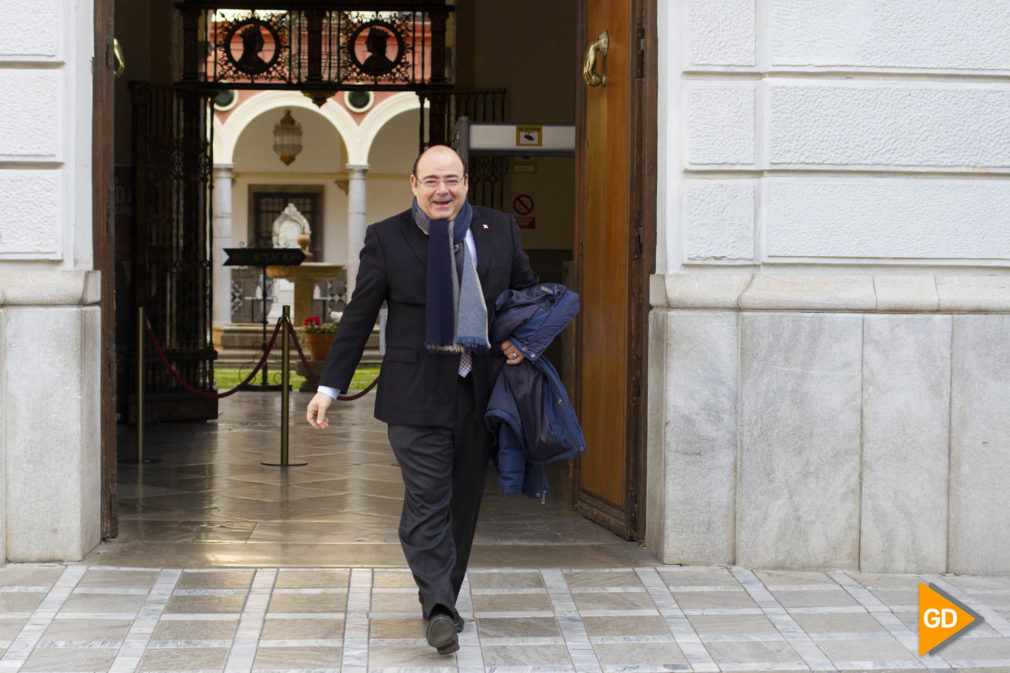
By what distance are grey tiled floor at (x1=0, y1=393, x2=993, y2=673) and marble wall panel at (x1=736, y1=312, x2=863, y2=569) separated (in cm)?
15

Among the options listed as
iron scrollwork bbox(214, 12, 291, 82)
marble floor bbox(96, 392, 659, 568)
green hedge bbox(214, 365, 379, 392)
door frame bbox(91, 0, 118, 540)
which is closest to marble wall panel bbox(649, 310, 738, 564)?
marble floor bbox(96, 392, 659, 568)

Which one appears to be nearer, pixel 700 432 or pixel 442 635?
pixel 442 635

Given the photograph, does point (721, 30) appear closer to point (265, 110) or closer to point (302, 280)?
point (302, 280)

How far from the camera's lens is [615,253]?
6723 millimetres

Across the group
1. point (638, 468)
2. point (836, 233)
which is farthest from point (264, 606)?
point (836, 233)

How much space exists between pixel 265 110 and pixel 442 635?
1057 inches

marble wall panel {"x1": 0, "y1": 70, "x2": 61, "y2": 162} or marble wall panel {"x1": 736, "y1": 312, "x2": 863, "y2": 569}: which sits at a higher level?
marble wall panel {"x1": 0, "y1": 70, "x2": 61, "y2": 162}

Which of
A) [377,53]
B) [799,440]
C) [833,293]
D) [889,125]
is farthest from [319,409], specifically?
[377,53]

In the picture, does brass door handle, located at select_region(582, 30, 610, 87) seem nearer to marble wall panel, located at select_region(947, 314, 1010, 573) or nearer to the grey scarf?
marble wall panel, located at select_region(947, 314, 1010, 573)

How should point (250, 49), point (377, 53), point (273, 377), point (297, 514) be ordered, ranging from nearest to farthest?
→ point (297, 514)
point (250, 49)
point (377, 53)
point (273, 377)

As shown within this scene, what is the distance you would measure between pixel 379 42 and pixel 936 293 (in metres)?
8.77

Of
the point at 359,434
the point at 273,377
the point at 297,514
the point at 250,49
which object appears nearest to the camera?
the point at 297,514

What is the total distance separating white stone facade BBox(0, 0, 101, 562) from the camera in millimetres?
5902

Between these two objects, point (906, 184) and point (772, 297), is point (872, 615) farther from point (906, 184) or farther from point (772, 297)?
point (906, 184)
